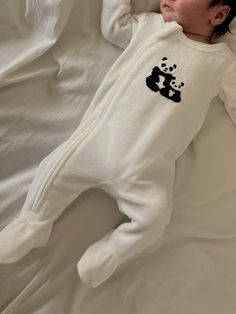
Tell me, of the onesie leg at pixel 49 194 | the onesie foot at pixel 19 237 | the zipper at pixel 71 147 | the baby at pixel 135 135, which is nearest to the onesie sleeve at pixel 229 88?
the baby at pixel 135 135

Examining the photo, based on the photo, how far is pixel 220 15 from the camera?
1068 millimetres

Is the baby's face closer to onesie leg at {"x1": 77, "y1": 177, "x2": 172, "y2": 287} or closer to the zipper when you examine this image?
the zipper

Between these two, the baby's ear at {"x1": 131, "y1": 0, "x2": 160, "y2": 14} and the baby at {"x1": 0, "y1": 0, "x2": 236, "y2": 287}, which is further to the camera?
the baby's ear at {"x1": 131, "y1": 0, "x2": 160, "y2": 14}

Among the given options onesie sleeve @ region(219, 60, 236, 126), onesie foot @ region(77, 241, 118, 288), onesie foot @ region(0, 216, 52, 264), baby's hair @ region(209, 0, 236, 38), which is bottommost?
onesie foot @ region(77, 241, 118, 288)

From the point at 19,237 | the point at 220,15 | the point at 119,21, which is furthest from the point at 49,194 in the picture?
the point at 220,15

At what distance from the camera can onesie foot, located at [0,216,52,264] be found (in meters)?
0.98

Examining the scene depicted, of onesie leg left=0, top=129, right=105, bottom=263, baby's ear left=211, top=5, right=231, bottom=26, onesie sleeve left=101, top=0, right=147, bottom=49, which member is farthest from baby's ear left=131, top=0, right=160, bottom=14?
onesie leg left=0, top=129, right=105, bottom=263

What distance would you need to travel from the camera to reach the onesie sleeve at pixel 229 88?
112 centimetres

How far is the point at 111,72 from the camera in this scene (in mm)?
1075

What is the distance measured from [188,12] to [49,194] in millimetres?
468

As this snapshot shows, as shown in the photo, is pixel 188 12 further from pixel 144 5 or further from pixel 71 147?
pixel 71 147

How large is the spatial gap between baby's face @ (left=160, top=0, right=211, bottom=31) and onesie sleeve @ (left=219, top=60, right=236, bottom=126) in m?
0.11

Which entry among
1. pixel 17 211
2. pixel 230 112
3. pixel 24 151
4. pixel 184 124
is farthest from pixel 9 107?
pixel 230 112

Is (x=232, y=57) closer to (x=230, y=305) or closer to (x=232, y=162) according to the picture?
(x=232, y=162)
